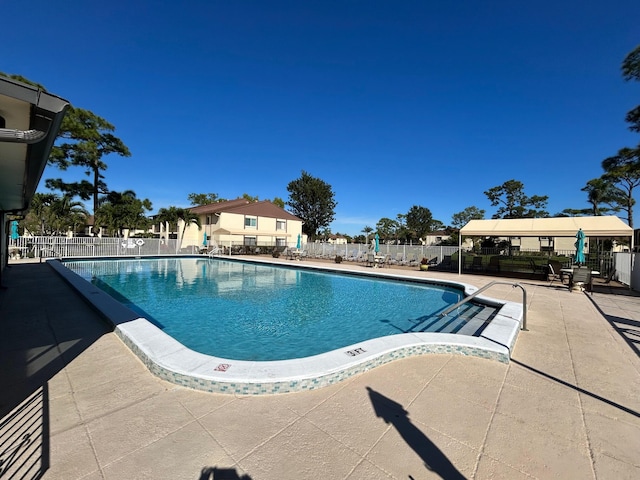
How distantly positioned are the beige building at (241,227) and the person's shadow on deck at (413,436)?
85.3 ft

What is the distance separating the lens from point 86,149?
80.3 feet

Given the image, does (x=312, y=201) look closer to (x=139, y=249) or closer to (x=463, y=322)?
(x=139, y=249)

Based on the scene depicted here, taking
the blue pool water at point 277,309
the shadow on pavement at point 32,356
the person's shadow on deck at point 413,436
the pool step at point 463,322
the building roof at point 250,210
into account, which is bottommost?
the blue pool water at point 277,309

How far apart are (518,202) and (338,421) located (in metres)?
53.0

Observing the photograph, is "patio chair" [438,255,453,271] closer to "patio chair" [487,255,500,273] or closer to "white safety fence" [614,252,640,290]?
"patio chair" [487,255,500,273]

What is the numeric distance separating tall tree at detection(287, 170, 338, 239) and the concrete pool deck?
39.8m

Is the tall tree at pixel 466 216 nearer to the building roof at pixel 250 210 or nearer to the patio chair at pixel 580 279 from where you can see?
the building roof at pixel 250 210

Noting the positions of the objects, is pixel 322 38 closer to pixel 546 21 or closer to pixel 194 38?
pixel 194 38

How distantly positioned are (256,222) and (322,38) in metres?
21.8

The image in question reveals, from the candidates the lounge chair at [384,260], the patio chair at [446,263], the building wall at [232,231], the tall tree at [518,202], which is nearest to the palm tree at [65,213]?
the building wall at [232,231]

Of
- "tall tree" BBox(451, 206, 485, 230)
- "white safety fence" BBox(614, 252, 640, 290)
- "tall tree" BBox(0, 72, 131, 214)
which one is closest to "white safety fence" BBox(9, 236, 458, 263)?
"tall tree" BBox(0, 72, 131, 214)

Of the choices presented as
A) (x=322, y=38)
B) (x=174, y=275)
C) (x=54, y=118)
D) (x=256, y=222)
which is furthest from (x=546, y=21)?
(x=256, y=222)

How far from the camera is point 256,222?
3338 centimetres

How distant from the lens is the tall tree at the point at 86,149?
922 inches
